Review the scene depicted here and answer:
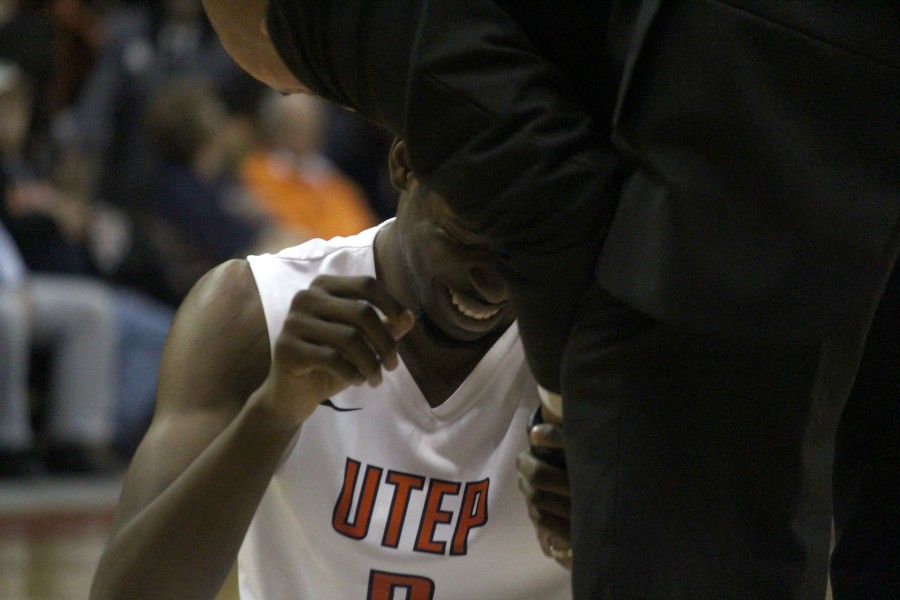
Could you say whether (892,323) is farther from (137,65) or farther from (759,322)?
(137,65)

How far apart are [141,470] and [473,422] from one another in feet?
1.62

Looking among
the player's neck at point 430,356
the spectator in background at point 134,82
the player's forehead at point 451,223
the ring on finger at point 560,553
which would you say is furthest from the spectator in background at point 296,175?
the ring on finger at point 560,553

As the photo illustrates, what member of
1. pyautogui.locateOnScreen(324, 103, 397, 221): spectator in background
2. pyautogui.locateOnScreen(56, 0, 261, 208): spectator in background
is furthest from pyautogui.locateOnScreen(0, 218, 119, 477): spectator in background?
pyautogui.locateOnScreen(324, 103, 397, 221): spectator in background

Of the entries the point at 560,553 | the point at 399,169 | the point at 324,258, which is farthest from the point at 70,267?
the point at 560,553

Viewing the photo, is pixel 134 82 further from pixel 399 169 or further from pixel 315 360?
pixel 315 360

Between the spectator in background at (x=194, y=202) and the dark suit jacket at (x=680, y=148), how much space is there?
4948 millimetres

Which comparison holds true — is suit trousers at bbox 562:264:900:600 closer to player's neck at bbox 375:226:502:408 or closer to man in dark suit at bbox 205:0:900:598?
man in dark suit at bbox 205:0:900:598

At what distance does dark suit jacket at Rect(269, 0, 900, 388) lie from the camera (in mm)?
1289

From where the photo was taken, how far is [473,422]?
206 cm

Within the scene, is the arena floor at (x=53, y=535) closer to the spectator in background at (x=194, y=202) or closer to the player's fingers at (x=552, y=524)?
the spectator in background at (x=194, y=202)

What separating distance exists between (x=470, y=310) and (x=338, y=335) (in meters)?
0.39

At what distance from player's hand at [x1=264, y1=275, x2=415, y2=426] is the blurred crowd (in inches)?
165

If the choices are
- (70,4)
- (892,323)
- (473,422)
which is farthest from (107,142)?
(892,323)

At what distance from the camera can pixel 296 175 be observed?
6.82 m
